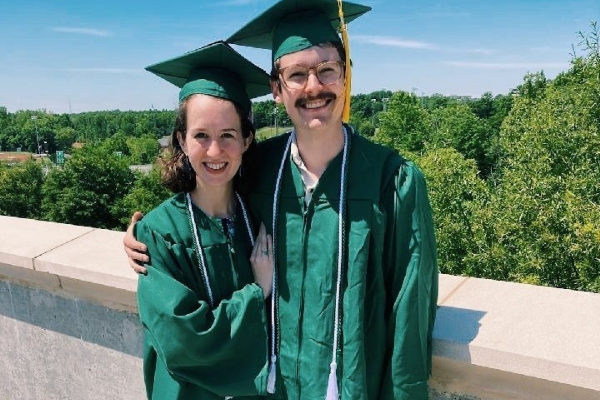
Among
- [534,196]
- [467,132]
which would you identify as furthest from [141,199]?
[534,196]

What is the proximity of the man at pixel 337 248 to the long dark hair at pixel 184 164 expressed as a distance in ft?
0.35

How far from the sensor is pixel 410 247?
1.57m

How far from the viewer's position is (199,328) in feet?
5.17

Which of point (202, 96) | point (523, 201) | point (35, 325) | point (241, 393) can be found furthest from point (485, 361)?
point (523, 201)

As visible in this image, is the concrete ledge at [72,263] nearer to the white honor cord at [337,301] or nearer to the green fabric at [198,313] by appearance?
the green fabric at [198,313]

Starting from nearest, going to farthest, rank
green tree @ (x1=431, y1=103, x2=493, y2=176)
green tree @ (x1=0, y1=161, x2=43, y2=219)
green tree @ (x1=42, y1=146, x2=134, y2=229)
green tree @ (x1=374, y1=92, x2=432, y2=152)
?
green tree @ (x1=374, y1=92, x2=432, y2=152) → green tree @ (x1=42, y1=146, x2=134, y2=229) → green tree @ (x1=431, y1=103, x2=493, y2=176) → green tree @ (x1=0, y1=161, x2=43, y2=219)

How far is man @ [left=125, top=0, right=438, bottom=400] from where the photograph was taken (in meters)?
1.58

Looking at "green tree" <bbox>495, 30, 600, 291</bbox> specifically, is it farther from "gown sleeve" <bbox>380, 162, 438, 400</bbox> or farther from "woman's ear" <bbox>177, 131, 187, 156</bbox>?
"woman's ear" <bbox>177, 131, 187, 156</bbox>

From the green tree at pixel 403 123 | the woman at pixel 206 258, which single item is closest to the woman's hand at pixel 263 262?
the woman at pixel 206 258

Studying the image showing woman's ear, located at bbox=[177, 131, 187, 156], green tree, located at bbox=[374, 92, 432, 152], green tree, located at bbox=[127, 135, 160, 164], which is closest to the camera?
woman's ear, located at bbox=[177, 131, 187, 156]

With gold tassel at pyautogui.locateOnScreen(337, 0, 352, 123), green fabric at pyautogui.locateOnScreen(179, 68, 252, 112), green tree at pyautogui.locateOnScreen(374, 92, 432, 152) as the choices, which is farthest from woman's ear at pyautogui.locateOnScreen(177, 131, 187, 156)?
green tree at pyautogui.locateOnScreen(374, 92, 432, 152)

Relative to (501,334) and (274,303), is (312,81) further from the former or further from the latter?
(501,334)

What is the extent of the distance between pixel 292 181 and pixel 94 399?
1644 mm

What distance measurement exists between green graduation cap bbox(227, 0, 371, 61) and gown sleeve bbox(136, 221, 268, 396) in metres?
0.71
